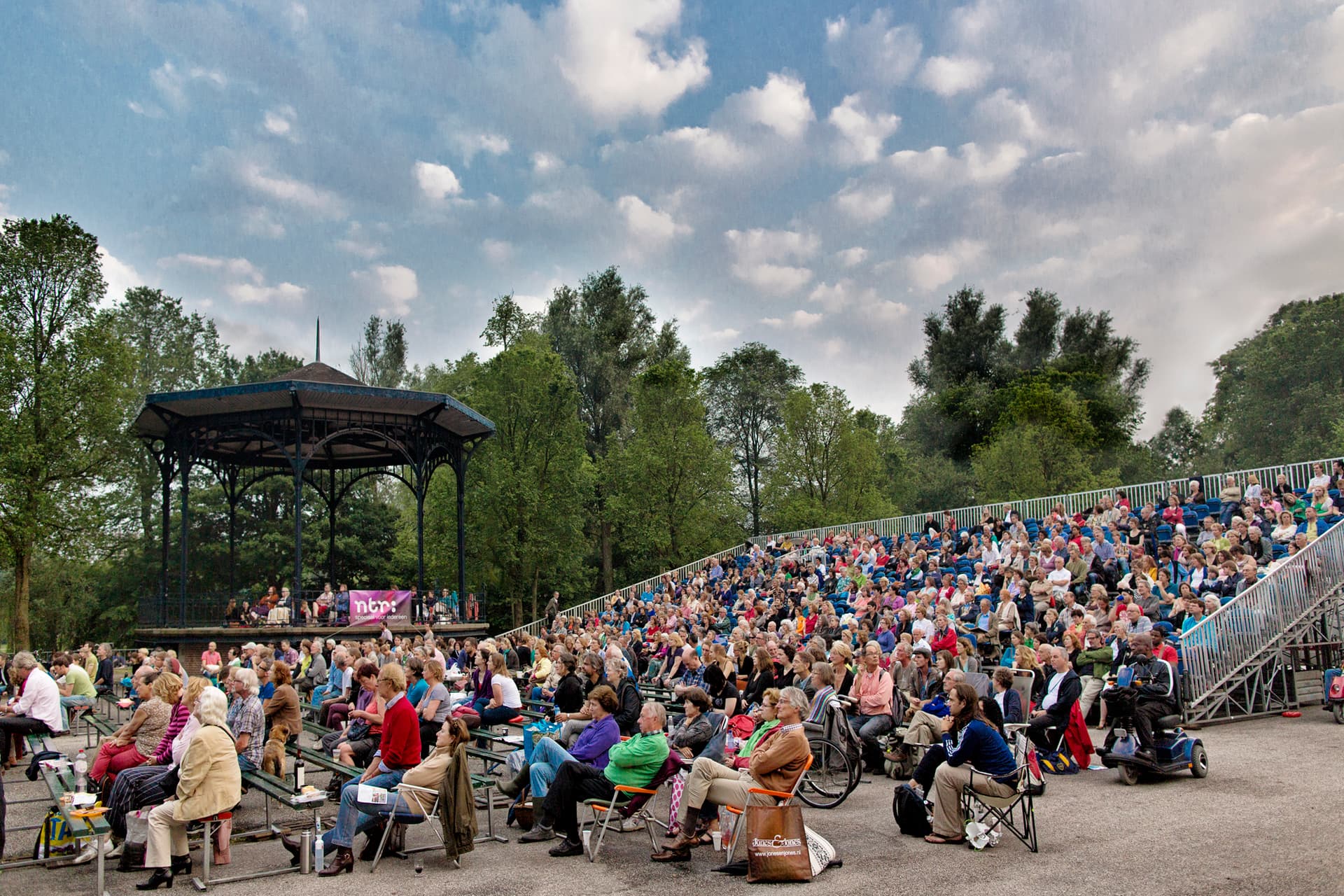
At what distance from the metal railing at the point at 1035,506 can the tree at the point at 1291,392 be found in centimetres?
2150

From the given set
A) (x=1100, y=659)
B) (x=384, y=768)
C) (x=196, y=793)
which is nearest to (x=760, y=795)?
(x=384, y=768)

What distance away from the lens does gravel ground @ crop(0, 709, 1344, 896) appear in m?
6.39

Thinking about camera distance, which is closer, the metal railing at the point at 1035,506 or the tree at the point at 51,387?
the metal railing at the point at 1035,506

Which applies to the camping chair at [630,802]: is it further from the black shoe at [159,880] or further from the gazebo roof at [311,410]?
the gazebo roof at [311,410]

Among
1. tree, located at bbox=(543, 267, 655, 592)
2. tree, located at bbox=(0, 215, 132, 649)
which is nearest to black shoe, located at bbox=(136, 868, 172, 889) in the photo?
tree, located at bbox=(0, 215, 132, 649)

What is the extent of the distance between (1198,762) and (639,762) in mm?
5557

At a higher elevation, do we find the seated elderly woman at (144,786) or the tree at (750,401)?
the tree at (750,401)

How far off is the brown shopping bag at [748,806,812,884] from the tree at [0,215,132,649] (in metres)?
29.2

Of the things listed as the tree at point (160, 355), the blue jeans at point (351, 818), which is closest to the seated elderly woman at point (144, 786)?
the blue jeans at point (351, 818)

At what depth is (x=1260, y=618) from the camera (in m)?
12.7

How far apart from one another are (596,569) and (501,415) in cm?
1032

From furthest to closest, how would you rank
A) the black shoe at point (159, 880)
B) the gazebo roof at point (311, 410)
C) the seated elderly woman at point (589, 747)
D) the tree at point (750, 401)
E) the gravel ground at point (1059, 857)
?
the tree at point (750, 401), the gazebo roof at point (311, 410), the seated elderly woman at point (589, 747), the black shoe at point (159, 880), the gravel ground at point (1059, 857)

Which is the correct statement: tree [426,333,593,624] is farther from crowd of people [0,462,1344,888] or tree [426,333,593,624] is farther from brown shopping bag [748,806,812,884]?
brown shopping bag [748,806,812,884]

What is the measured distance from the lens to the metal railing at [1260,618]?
12.3m
